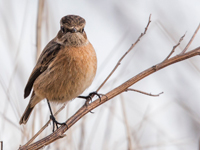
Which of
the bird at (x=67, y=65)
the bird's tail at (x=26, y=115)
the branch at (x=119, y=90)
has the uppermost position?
the bird at (x=67, y=65)

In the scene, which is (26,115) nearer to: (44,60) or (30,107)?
(30,107)

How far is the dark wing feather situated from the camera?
11.8ft

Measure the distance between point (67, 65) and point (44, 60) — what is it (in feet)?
1.23

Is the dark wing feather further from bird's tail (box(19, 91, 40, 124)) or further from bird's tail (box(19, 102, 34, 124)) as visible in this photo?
bird's tail (box(19, 102, 34, 124))

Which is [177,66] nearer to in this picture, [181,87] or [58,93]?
[181,87]

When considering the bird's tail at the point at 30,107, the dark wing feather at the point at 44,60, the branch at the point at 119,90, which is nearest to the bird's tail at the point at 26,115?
the bird's tail at the point at 30,107

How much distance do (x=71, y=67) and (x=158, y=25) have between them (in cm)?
105

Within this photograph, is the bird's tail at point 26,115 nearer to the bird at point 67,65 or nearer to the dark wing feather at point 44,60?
the bird at point 67,65

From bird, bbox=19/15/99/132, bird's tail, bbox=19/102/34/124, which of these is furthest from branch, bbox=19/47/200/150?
bird's tail, bbox=19/102/34/124

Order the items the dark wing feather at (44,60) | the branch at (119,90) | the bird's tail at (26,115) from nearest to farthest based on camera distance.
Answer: the branch at (119,90), the dark wing feather at (44,60), the bird's tail at (26,115)

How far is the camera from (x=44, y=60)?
369cm

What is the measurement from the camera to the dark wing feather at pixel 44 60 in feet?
11.8

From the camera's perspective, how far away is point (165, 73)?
13.8 feet

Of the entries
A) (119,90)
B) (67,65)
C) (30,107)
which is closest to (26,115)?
(30,107)
